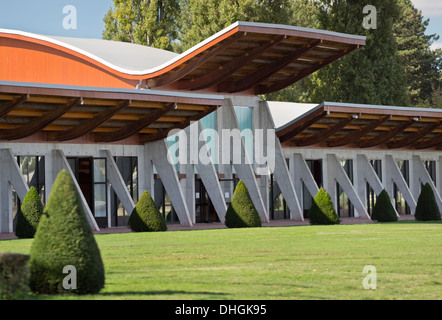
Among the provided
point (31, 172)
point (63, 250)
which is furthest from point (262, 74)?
point (63, 250)

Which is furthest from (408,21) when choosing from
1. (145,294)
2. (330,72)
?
(145,294)

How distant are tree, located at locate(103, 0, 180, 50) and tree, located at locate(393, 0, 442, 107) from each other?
1207 inches

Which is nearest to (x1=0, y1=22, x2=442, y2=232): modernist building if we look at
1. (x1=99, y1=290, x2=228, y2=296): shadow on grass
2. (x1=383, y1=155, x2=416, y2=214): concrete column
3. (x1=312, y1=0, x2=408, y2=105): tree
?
(x1=383, y1=155, x2=416, y2=214): concrete column

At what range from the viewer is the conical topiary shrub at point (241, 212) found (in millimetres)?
31016

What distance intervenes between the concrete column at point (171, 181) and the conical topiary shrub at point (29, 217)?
28.5 ft

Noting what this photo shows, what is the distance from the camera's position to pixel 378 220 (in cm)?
3691

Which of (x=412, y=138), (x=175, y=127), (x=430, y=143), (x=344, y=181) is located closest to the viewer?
(x=175, y=127)

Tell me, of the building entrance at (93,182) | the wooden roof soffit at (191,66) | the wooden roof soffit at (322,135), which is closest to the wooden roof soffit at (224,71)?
the wooden roof soffit at (191,66)

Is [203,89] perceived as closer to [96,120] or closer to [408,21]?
[96,120]

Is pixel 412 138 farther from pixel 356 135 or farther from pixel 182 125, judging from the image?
pixel 182 125

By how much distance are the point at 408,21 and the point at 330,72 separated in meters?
35.2

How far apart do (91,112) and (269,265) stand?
54.0 feet

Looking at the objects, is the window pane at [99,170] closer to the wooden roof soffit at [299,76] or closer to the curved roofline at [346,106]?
the wooden roof soffit at [299,76]

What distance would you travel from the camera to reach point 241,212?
31062 mm
